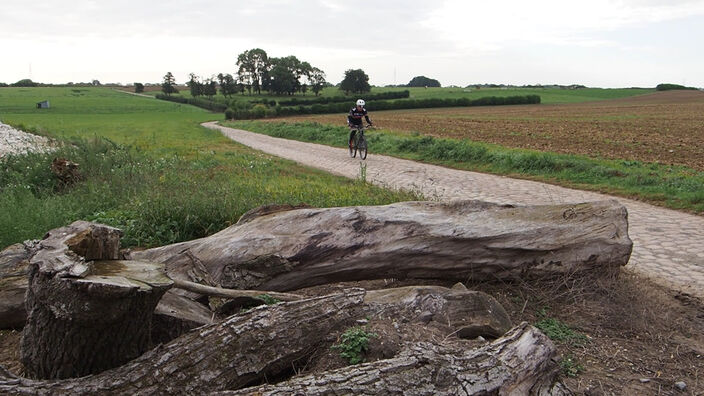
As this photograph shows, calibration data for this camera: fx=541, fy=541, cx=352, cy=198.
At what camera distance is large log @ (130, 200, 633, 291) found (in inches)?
189

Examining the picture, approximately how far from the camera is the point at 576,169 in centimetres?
1363

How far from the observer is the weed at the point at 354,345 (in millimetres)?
3320

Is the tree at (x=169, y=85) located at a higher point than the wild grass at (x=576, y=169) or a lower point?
higher

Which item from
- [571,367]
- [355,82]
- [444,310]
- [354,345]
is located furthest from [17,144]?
[355,82]

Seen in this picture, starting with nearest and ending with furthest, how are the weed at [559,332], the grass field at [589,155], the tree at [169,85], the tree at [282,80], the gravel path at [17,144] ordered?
the weed at [559,332] < the grass field at [589,155] < the gravel path at [17,144] < the tree at [282,80] < the tree at [169,85]

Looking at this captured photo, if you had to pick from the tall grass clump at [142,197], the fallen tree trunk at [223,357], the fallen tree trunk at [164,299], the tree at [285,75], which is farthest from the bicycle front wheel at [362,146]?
the tree at [285,75]

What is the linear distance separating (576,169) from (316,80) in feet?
283

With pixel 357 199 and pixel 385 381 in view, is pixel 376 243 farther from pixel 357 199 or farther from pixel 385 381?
pixel 357 199

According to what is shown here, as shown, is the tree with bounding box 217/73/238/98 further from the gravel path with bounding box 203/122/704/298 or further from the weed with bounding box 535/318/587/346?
the weed with bounding box 535/318/587/346

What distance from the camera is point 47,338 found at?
127 inches

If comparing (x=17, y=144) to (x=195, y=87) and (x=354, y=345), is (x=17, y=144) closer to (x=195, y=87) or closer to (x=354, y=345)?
(x=354, y=345)

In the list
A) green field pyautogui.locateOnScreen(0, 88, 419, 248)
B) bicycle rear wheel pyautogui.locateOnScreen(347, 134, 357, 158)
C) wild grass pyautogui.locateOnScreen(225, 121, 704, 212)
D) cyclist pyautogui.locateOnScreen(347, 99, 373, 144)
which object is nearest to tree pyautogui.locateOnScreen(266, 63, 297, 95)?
wild grass pyautogui.locateOnScreen(225, 121, 704, 212)

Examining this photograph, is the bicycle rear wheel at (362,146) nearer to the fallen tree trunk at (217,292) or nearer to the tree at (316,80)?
the fallen tree trunk at (217,292)

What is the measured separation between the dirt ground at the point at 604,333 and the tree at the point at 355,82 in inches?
3382
